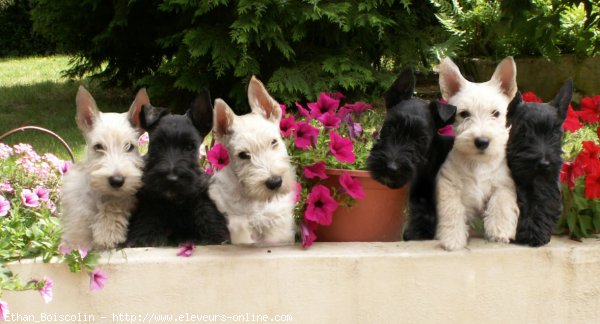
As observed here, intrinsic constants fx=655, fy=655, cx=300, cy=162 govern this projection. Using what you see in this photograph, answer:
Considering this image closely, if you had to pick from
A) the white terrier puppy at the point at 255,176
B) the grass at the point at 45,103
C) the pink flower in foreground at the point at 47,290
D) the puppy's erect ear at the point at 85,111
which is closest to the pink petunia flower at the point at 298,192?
the white terrier puppy at the point at 255,176

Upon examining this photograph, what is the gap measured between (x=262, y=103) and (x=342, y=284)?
31.9 inches

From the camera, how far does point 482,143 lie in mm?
2430

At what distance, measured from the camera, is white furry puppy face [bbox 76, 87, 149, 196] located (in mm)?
2305

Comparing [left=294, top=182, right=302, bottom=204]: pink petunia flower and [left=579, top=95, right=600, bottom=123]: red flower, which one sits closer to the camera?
[left=294, top=182, right=302, bottom=204]: pink petunia flower

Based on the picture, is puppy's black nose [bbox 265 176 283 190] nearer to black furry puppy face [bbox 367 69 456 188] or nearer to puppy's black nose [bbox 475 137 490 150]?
black furry puppy face [bbox 367 69 456 188]

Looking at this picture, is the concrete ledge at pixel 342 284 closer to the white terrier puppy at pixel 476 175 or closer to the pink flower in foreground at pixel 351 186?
the white terrier puppy at pixel 476 175

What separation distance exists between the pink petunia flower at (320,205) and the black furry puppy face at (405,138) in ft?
0.68

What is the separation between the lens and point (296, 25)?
761 cm

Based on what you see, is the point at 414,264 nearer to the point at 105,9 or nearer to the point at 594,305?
the point at 594,305

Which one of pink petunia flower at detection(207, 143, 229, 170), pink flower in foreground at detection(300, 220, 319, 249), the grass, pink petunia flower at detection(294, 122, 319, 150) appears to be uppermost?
the grass

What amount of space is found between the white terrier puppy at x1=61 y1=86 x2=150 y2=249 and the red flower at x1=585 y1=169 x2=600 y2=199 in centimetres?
179

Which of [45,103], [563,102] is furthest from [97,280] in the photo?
[45,103]

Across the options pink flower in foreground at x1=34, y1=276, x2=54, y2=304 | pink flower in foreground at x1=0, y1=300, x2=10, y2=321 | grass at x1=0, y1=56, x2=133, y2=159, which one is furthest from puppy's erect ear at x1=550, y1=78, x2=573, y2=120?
grass at x1=0, y1=56, x2=133, y2=159

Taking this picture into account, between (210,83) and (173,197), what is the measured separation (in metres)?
6.01
